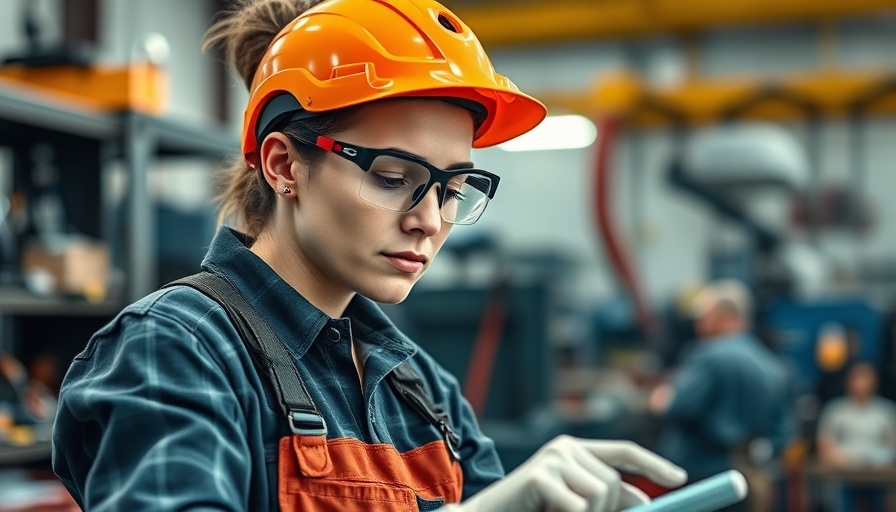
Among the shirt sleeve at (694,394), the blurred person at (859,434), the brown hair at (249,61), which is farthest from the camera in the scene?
the blurred person at (859,434)

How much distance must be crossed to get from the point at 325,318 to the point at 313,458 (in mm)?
189

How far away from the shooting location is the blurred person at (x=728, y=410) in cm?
Result: 480

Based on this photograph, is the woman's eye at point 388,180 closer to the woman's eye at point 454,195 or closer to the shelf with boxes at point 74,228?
the woman's eye at point 454,195

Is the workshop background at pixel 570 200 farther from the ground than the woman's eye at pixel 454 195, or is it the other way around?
the woman's eye at pixel 454 195

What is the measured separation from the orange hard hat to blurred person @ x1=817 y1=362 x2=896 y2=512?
534 cm

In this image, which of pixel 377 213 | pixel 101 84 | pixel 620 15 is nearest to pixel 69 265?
pixel 101 84

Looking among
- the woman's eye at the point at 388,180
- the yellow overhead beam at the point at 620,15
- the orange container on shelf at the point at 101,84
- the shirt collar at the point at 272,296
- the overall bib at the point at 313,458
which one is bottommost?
the overall bib at the point at 313,458

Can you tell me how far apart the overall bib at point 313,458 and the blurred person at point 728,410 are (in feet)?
12.8

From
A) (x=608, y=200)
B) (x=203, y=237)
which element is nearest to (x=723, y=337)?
(x=608, y=200)

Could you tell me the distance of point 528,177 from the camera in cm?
1162

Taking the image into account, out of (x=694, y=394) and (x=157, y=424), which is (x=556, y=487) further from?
(x=694, y=394)

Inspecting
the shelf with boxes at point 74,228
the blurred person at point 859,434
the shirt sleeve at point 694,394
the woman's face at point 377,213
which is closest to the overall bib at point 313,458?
the woman's face at point 377,213

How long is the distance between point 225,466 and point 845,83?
28.0 feet

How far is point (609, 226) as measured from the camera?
6.56 m
